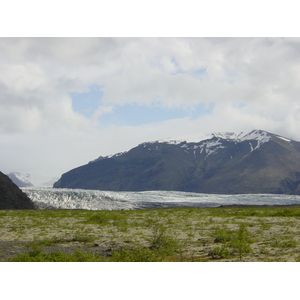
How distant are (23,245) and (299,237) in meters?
20.5

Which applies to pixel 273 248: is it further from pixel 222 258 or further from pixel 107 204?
pixel 107 204

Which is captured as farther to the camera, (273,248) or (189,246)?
(189,246)

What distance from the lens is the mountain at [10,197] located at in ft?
309

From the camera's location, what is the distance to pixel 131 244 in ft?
75.0

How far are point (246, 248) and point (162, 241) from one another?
19.2ft

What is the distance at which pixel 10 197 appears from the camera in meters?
98.1

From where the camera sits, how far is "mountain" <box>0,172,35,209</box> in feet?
309

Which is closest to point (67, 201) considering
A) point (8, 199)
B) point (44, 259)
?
point (8, 199)

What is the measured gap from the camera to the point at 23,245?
23.1 m

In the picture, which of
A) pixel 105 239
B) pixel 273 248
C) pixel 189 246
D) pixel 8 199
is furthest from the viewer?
pixel 8 199

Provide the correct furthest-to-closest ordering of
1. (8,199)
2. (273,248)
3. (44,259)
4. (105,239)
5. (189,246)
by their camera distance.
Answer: (8,199) → (105,239) → (189,246) → (273,248) → (44,259)
